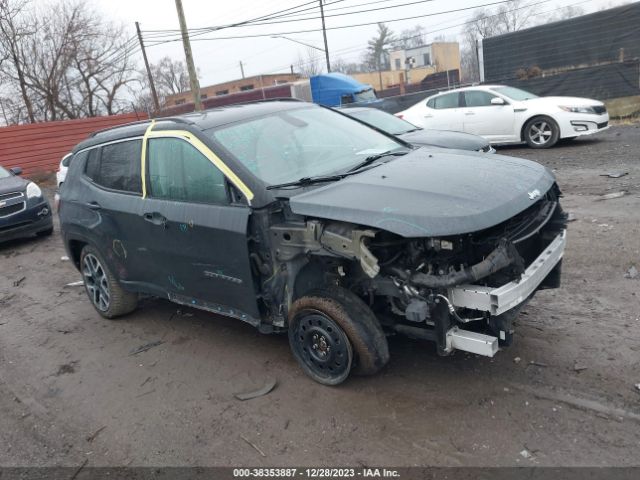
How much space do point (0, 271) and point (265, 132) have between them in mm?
5902

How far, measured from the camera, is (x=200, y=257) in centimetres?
396

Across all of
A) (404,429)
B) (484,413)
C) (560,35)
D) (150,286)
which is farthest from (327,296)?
(560,35)

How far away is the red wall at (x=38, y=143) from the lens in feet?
63.0

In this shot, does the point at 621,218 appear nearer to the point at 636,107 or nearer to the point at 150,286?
the point at 150,286

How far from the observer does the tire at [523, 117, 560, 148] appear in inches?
449

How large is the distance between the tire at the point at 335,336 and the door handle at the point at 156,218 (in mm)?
1307

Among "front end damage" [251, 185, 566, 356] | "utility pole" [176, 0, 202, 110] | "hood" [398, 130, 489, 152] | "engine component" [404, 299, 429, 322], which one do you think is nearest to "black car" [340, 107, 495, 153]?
"hood" [398, 130, 489, 152]

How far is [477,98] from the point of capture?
12164 mm

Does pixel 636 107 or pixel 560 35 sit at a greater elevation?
pixel 560 35

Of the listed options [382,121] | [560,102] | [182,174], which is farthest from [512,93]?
[182,174]

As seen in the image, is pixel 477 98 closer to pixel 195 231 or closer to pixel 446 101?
pixel 446 101

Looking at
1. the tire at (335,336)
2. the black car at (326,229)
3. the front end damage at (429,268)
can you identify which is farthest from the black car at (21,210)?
the tire at (335,336)

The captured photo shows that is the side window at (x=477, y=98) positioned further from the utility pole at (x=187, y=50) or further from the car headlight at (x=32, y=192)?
the utility pole at (x=187, y=50)

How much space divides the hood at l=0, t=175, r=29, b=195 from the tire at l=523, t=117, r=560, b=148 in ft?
33.7
